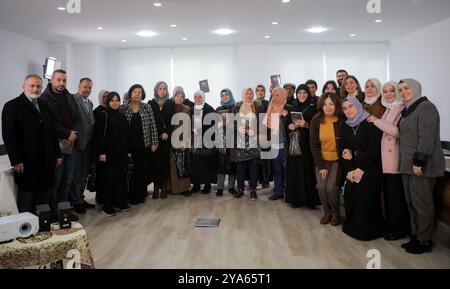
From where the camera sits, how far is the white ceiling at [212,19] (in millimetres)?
5219

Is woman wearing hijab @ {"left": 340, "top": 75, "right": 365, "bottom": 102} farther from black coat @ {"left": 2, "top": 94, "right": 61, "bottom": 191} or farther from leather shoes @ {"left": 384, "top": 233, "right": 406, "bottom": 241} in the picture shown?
black coat @ {"left": 2, "top": 94, "right": 61, "bottom": 191}

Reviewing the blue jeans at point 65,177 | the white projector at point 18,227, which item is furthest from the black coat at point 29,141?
the white projector at point 18,227

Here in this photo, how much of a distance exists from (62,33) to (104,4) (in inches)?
97.7

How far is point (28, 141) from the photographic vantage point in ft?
9.61

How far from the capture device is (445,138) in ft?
22.2

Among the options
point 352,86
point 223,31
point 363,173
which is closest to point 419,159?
point 363,173

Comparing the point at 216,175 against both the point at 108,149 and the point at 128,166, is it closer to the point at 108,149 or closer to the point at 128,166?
the point at 128,166

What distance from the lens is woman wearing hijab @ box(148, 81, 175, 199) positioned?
15.2ft

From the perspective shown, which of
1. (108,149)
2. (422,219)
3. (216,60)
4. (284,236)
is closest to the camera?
(422,219)

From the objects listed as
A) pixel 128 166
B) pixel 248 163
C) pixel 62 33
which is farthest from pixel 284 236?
pixel 62 33

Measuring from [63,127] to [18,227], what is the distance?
6.07 ft

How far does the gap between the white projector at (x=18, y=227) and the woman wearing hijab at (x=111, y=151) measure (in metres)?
1.93

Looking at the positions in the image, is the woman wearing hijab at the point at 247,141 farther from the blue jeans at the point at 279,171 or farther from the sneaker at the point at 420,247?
the sneaker at the point at 420,247

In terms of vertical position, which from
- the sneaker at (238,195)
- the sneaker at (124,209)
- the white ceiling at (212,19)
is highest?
the white ceiling at (212,19)
